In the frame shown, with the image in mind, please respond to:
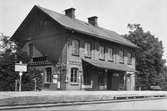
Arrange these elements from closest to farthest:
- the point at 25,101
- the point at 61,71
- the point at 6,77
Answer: the point at 25,101 < the point at 6,77 < the point at 61,71

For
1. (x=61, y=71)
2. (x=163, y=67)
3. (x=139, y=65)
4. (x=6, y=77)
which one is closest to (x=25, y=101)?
(x=6, y=77)

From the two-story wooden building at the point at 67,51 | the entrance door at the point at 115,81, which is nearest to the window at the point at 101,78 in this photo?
the two-story wooden building at the point at 67,51

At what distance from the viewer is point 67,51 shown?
81.3 feet

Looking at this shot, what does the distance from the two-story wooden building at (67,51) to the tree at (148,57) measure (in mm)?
14148

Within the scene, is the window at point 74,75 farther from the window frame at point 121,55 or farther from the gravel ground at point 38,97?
the window frame at point 121,55

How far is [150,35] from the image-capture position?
154ft

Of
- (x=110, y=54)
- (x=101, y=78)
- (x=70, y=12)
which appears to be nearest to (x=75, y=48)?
(x=101, y=78)

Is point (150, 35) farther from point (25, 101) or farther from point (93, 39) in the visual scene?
point (25, 101)

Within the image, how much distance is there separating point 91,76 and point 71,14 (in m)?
8.32

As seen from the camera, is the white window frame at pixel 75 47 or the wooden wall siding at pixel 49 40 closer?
the wooden wall siding at pixel 49 40

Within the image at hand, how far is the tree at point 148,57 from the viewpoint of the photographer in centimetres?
4488

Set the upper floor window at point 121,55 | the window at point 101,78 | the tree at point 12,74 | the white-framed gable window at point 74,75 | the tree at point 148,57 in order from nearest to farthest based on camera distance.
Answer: the tree at point 12,74 → the white-framed gable window at point 74,75 → the window at point 101,78 → the upper floor window at point 121,55 → the tree at point 148,57

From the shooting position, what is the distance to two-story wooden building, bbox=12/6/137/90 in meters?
25.0

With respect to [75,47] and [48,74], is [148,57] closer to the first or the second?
[75,47]
